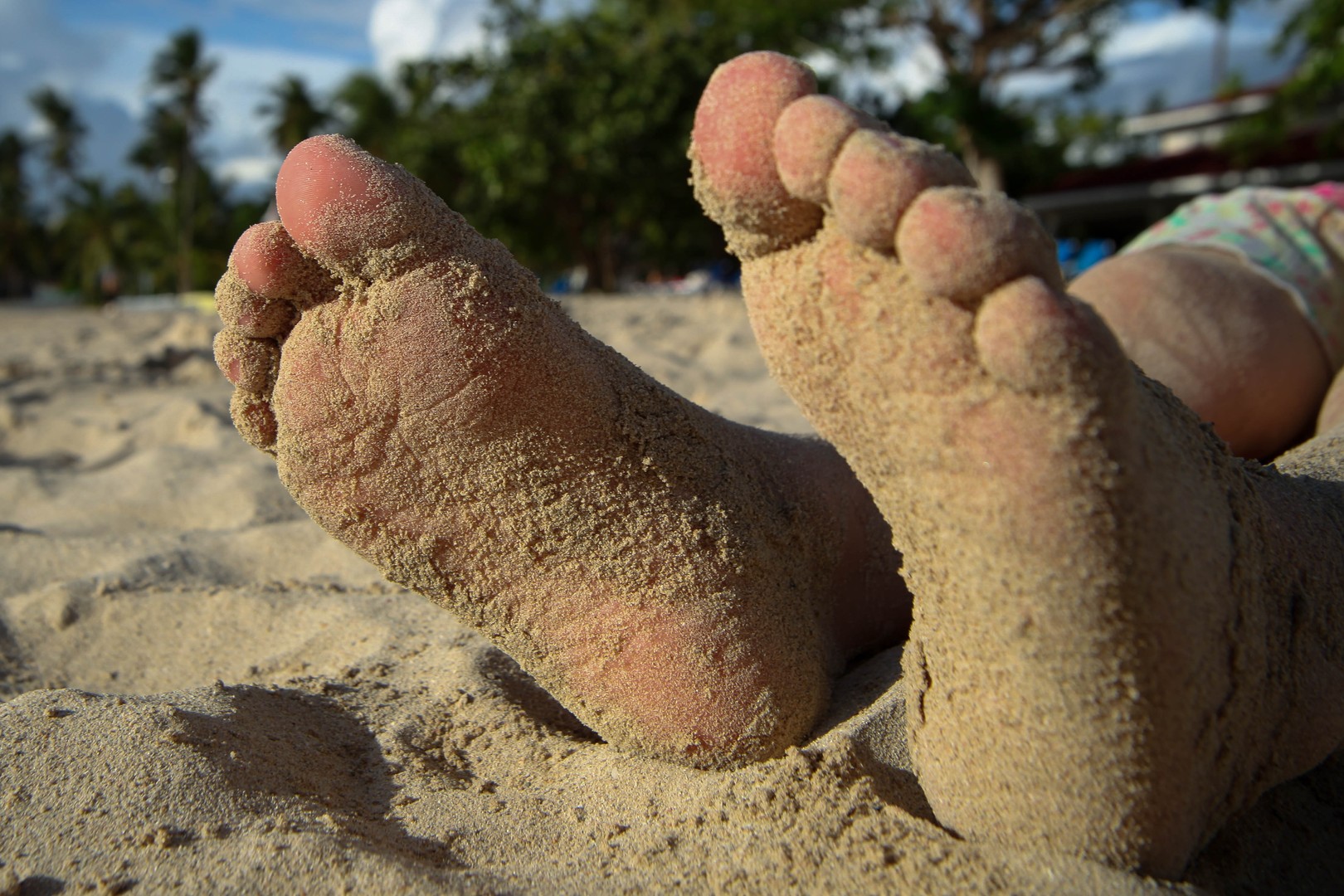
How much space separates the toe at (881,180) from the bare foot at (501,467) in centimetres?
34

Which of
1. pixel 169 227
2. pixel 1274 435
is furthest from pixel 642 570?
pixel 169 227

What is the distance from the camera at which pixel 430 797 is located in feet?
2.99

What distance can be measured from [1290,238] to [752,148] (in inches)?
52.0

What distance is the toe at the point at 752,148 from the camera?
0.73 m

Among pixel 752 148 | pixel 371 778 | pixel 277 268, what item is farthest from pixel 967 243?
pixel 371 778

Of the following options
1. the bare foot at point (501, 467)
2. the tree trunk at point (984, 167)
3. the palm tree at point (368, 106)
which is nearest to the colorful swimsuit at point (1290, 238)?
the bare foot at point (501, 467)

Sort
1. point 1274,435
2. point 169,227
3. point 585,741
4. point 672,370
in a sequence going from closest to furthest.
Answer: point 585,741 < point 1274,435 < point 672,370 < point 169,227

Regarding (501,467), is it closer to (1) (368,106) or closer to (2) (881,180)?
(2) (881,180)

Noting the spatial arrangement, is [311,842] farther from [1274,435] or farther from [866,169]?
[1274,435]

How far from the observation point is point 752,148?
2.39 ft

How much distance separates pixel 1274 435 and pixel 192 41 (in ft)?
102

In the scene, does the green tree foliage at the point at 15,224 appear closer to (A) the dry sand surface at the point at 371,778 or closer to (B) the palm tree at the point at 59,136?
(B) the palm tree at the point at 59,136

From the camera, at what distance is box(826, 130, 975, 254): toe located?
66 centimetres

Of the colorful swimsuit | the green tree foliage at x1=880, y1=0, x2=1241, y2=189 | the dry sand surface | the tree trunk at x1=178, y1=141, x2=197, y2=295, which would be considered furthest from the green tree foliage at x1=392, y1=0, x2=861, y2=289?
the tree trunk at x1=178, y1=141, x2=197, y2=295
